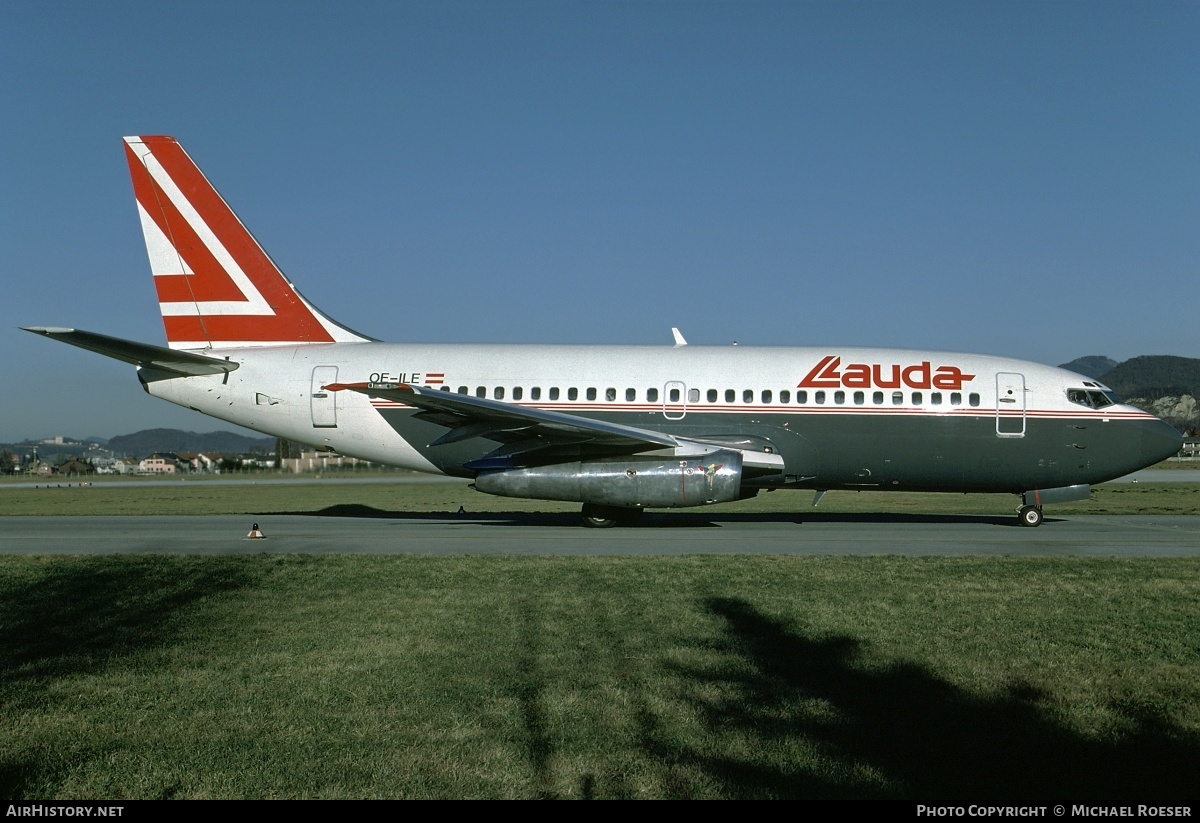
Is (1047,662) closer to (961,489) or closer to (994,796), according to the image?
(994,796)

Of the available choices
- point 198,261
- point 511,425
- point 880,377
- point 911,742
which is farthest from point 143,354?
point 911,742

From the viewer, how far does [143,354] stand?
19.2 metres

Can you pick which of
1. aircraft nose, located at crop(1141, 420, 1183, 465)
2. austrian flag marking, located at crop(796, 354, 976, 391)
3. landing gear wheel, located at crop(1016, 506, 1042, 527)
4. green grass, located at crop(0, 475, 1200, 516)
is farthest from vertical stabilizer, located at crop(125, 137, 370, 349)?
aircraft nose, located at crop(1141, 420, 1183, 465)

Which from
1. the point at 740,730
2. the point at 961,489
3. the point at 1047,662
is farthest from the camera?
the point at 961,489

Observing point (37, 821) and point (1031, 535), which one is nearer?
point (37, 821)

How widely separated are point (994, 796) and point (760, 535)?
12967mm

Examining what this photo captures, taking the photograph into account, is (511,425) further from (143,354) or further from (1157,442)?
(1157,442)

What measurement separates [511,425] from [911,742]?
13.3m

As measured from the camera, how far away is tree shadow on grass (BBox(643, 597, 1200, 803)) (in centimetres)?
488

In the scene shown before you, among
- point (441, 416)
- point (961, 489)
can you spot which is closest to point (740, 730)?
point (441, 416)

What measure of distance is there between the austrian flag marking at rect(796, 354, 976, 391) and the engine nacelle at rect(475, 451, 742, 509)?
323 cm

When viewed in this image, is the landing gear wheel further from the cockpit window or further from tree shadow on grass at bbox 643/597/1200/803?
tree shadow on grass at bbox 643/597/1200/803

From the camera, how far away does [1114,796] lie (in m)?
4.76

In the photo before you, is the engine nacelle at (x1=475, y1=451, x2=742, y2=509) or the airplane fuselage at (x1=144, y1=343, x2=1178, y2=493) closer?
the engine nacelle at (x1=475, y1=451, x2=742, y2=509)
